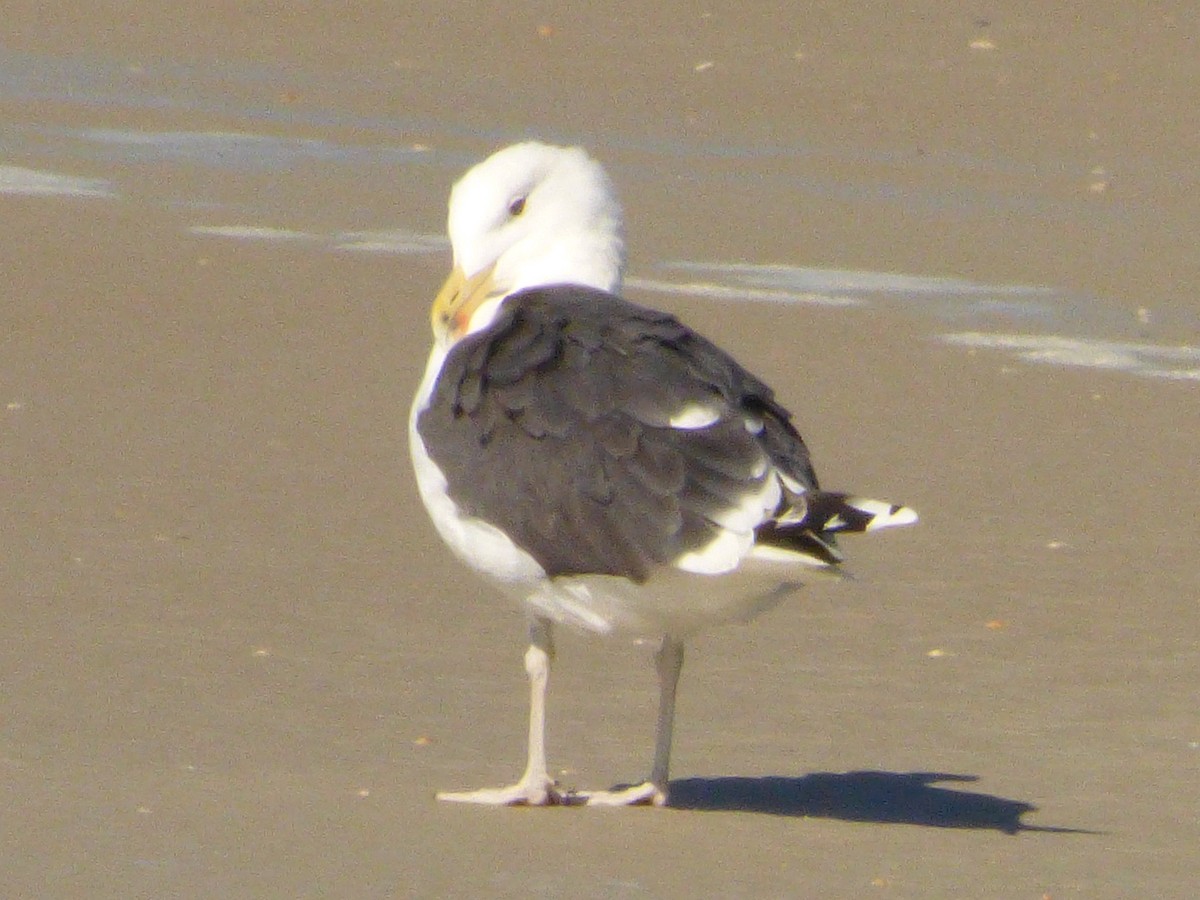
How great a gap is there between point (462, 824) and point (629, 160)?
11.1 meters

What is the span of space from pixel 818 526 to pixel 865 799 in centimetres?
110

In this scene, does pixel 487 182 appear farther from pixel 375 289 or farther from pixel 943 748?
pixel 375 289

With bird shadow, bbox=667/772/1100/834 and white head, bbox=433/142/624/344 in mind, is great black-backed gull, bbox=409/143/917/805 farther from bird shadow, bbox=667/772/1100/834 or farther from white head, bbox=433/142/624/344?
white head, bbox=433/142/624/344

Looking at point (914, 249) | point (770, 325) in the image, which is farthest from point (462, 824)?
point (914, 249)

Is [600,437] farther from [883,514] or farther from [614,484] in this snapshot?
[883,514]

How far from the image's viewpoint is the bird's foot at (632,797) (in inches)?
240

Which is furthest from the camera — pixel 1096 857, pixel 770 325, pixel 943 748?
pixel 770 325

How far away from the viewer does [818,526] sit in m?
5.47

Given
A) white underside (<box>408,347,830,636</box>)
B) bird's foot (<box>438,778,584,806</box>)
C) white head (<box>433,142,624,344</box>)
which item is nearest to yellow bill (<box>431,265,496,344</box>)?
white head (<box>433,142,624,344</box>)

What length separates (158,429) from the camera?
9875mm

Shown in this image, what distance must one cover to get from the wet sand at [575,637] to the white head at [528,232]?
119 cm

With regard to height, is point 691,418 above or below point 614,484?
above

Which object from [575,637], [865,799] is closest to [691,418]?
[865,799]

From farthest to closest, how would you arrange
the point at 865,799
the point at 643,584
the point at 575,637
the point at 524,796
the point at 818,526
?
the point at 575,637
the point at 865,799
the point at 524,796
the point at 643,584
the point at 818,526
